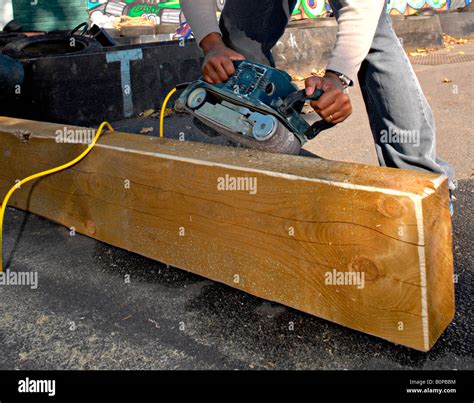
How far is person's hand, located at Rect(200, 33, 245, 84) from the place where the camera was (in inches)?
90.4

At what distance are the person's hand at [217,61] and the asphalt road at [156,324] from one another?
34.6 inches

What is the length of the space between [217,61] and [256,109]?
1.01 feet

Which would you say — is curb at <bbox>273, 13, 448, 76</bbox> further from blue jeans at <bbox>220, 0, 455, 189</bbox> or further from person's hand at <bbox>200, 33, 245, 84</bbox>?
blue jeans at <bbox>220, 0, 455, 189</bbox>

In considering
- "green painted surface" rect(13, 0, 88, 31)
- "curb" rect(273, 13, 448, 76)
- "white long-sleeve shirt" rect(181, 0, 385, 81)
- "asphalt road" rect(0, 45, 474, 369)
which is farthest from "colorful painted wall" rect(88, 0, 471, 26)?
"asphalt road" rect(0, 45, 474, 369)

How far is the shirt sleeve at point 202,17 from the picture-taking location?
2428 mm

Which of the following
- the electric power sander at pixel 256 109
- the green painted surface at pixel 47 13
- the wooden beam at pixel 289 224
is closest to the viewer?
the wooden beam at pixel 289 224

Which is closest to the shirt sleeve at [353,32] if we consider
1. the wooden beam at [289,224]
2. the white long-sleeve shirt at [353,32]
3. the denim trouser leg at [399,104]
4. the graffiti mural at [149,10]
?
the white long-sleeve shirt at [353,32]

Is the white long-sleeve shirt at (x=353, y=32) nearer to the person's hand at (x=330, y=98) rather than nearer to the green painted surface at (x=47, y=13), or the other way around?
the person's hand at (x=330, y=98)

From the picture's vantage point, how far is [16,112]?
4160 mm

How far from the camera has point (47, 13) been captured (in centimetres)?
1157

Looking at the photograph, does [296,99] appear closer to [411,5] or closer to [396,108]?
[396,108]
